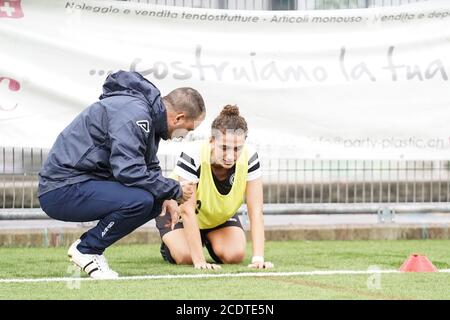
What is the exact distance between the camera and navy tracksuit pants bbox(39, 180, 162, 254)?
753cm

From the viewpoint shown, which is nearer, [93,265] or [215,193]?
[93,265]

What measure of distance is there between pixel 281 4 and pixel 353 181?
5.91ft

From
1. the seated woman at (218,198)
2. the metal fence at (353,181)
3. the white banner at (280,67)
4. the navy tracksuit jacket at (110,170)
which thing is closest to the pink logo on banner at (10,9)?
the white banner at (280,67)

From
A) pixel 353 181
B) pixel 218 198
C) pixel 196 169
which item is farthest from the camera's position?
pixel 353 181

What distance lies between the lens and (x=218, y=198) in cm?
886

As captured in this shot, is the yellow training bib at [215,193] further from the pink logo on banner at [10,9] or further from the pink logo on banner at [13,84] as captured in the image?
the pink logo on banner at [10,9]

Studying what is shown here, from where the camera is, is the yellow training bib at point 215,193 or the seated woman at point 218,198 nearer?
the seated woman at point 218,198

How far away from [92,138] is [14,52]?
130 inches

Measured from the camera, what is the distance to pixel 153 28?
10.9m

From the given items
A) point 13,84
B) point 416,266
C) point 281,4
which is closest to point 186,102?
point 416,266

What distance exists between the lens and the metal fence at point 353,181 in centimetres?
1139

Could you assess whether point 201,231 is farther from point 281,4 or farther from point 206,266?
point 281,4

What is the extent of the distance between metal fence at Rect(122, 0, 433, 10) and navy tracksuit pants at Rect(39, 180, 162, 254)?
3.76m
